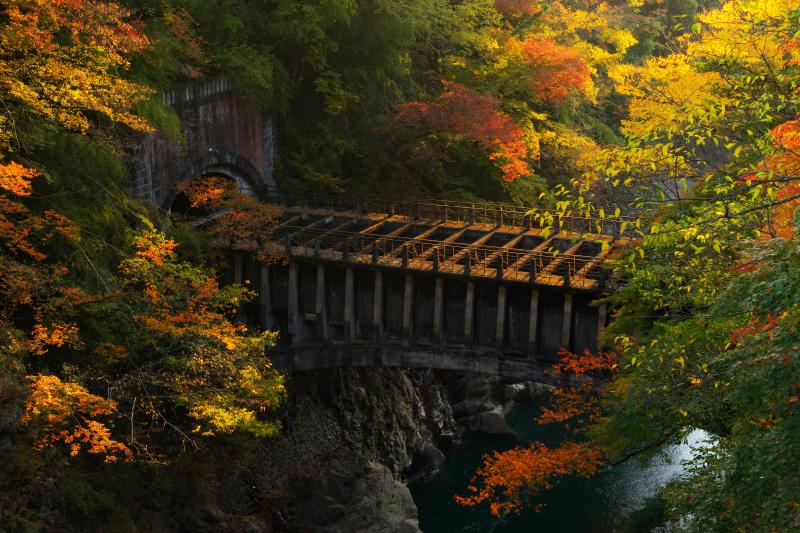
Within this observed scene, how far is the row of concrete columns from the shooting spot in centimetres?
2222

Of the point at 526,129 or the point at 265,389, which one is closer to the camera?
the point at 265,389

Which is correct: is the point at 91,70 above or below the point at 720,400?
above

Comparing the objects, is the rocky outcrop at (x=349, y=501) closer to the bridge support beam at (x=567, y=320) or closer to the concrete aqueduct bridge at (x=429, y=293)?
the concrete aqueduct bridge at (x=429, y=293)

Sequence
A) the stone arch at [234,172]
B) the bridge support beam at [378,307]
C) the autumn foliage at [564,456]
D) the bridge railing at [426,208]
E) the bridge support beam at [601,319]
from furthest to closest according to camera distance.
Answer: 1. the bridge railing at [426,208]
2. the stone arch at [234,172]
3. the bridge support beam at [378,307]
4. the bridge support beam at [601,319]
5. the autumn foliage at [564,456]

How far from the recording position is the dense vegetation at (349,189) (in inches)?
438

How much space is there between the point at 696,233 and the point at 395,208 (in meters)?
20.8

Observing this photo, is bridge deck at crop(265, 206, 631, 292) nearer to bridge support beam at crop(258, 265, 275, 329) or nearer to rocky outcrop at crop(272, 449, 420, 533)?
bridge support beam at crop(258, 265, 275, 329)

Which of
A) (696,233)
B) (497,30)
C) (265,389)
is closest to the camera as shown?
(696,233)

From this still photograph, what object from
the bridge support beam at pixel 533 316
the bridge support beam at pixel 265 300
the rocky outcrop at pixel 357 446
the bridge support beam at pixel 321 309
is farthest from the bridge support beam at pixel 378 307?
the bridge support beam at pixel 533 316

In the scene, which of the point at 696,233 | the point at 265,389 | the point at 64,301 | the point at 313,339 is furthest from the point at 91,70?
the point at 696,233

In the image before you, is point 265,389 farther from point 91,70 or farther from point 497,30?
point 497,30

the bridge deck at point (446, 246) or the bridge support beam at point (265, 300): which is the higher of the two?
the bridge deck at point (446, 246)

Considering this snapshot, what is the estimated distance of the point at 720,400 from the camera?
11.5 metres

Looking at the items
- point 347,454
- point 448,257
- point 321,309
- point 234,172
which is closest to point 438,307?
point 448,257
